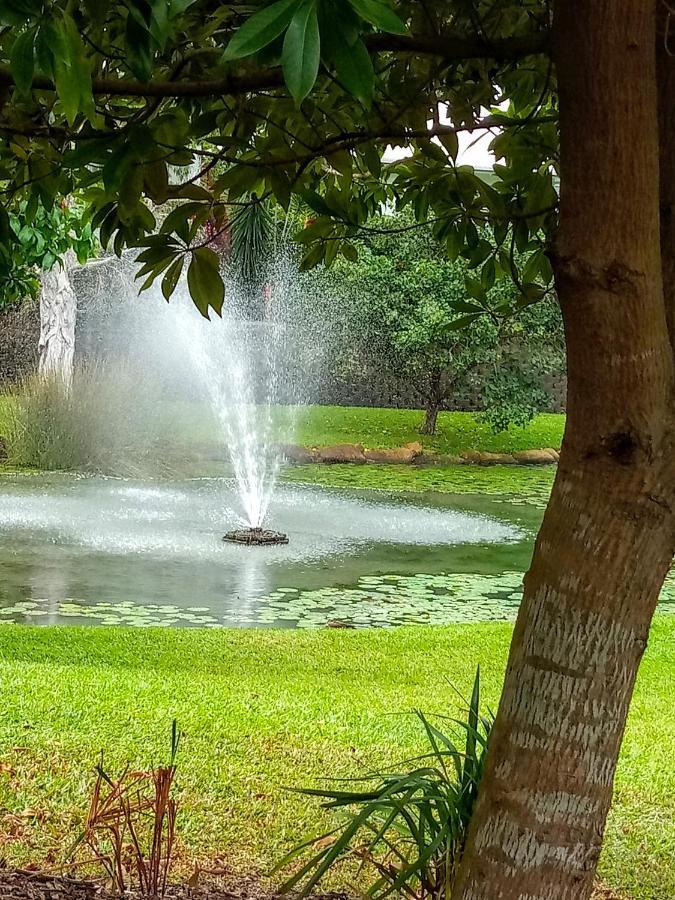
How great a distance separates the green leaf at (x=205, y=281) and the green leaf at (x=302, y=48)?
2.62 ft

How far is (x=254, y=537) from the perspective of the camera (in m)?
8.63

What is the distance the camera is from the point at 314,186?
2336mm

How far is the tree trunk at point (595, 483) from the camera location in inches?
46.5

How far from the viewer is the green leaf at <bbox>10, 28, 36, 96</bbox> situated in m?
0.85

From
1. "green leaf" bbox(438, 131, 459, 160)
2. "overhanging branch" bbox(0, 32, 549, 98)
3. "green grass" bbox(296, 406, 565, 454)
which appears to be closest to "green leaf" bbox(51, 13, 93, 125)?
"overhanging branch" bbox(0, 32, 549, 98)

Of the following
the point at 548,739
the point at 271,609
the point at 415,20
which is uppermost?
the point at 415,20

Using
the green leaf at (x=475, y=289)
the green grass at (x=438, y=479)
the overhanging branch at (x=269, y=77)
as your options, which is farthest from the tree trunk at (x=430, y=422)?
the overhanging branch at (x=269, y=77)

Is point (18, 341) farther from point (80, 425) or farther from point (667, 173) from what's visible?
point (667, 173)

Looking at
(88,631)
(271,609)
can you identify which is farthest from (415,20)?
(271,609)

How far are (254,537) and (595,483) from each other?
7516 millimetres

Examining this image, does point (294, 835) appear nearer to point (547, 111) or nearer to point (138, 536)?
point (547, 111)

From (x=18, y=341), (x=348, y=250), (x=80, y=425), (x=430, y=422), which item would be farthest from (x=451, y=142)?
(x=18, y=341)

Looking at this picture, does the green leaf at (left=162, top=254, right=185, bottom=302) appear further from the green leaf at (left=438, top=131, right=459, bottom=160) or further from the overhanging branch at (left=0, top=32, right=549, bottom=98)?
the green leaf at (left=438, top=131, right=459, bottom=160)

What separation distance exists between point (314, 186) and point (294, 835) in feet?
4.84
